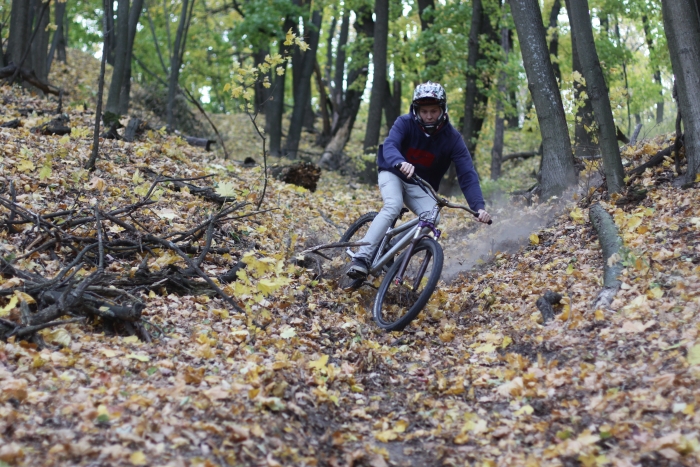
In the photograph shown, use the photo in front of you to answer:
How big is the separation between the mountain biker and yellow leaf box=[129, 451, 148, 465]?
148 inches

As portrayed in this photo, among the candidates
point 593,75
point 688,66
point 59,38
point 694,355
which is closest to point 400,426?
point 694,355

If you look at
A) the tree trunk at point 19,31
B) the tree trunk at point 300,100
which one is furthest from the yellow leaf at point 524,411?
the tree trunk at point 300,100

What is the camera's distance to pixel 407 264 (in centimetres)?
627

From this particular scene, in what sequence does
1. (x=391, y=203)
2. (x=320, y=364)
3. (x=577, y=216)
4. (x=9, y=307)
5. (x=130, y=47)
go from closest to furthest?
(x=9, y=307) < (x=320, y=364) < (x=391, y=203) < (x=577, y=216) < (x=130, y=47)

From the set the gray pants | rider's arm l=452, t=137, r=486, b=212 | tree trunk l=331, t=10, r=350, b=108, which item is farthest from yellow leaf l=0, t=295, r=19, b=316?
tree trunk l=331, t=10, r=350, b=108

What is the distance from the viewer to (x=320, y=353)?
5.24 m

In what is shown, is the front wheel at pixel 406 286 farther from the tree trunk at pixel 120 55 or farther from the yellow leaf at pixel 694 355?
the tree trunk at pixel 120 55

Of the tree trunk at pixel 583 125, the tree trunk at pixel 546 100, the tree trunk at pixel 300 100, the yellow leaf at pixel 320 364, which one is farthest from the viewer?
the tree trunk at pixel 300 100

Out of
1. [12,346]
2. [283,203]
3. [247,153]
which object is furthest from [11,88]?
[12,346]

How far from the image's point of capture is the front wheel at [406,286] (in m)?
5.91

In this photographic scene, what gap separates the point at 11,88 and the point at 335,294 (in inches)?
404

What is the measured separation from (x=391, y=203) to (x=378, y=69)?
1011 cm

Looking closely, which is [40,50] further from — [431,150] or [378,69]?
[431,150]

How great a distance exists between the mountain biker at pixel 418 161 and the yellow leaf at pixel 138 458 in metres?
A: 3.75
